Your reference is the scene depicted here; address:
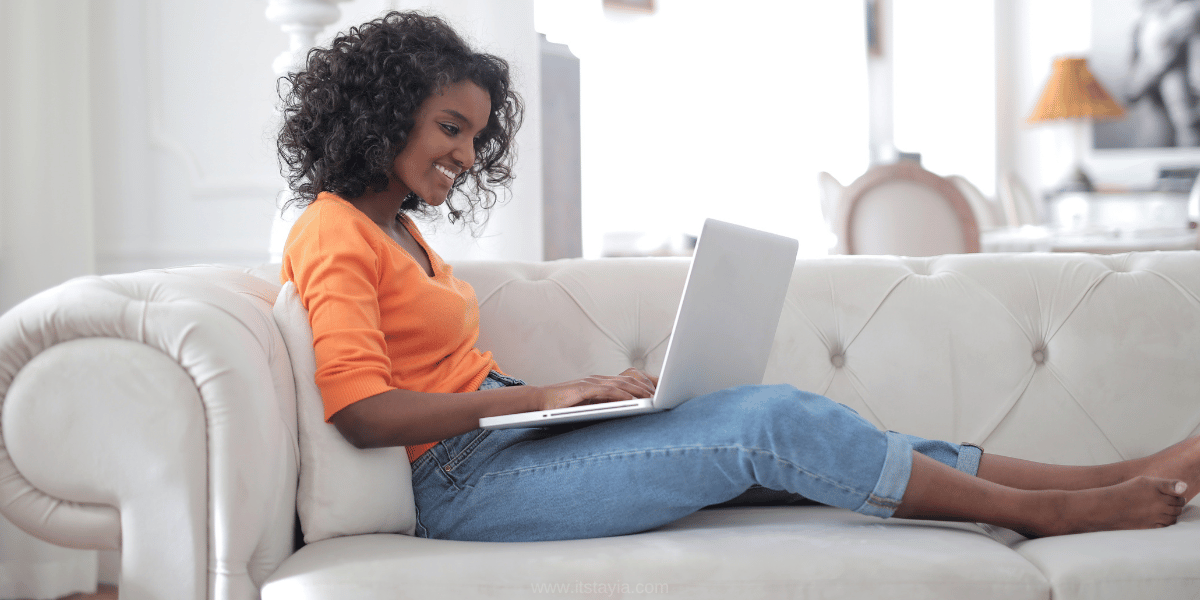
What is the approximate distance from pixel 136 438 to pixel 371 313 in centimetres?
28

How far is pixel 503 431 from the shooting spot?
3.71 ft

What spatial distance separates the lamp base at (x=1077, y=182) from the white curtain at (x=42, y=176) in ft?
14.0

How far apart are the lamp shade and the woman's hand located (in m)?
4.18

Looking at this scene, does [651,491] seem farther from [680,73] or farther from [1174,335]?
[680,73]

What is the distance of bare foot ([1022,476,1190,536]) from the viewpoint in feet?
3.48

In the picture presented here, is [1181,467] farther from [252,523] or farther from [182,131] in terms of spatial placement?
[182,131]

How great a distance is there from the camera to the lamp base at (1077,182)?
14.5ft

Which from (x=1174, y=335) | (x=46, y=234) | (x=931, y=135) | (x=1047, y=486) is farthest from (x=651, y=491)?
(x=931, y=135)

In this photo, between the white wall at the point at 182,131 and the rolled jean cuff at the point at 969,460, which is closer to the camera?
the rolled jean cuff at the point at 969,460

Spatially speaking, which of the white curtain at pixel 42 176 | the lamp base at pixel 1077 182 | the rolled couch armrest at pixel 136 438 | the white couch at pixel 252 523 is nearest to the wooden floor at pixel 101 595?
the white curtain at pixel 42 176

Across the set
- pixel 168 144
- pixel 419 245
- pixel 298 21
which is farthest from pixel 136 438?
pixel 168 144

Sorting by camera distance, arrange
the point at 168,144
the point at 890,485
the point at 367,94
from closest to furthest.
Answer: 1. the point at 890,485
2. the point at 367,94
3. the point at 168,144

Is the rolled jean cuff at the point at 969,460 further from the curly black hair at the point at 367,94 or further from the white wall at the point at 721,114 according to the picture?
the white wall at the point at 721,114

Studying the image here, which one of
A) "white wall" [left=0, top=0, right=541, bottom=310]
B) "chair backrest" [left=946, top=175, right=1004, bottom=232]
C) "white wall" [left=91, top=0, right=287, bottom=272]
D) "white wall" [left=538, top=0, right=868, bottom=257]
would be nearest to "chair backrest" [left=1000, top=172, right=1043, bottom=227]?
"chair backrest" [left=946, top=175, right=1004, bottom=232]
